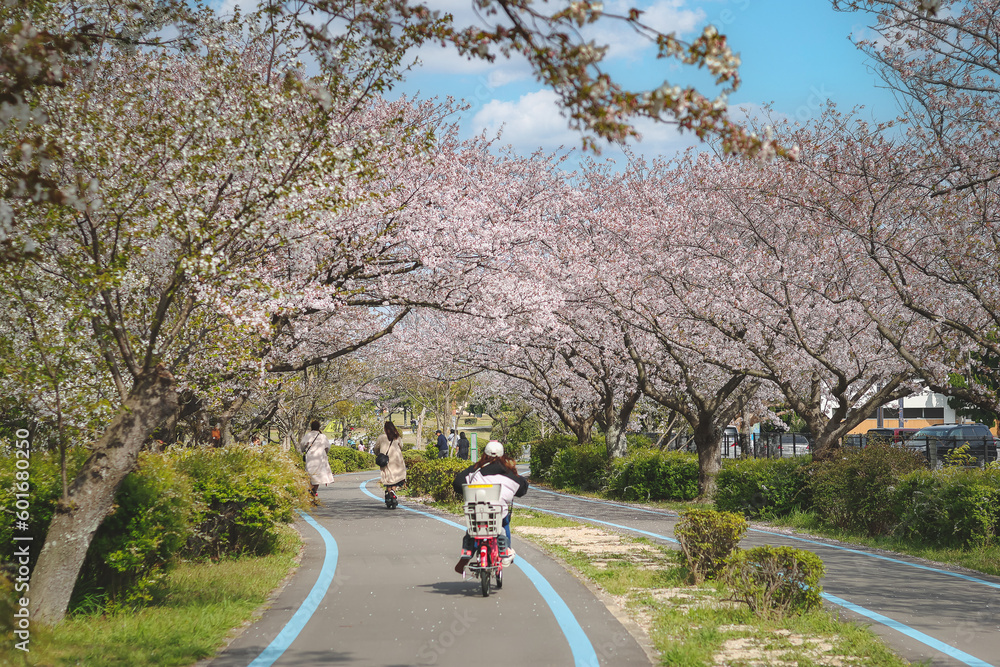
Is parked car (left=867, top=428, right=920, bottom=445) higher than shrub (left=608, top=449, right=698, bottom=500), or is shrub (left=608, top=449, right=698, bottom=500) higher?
parked car (left=867, top=428, right=920, bottom=445)

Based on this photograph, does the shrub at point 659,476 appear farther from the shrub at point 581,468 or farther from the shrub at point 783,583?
the shrub at point 783,583

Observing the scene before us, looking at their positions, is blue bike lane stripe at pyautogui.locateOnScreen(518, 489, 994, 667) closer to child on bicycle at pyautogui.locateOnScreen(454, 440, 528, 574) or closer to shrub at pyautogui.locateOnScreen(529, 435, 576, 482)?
child on bicycle at pyautogui.locateOnScreen(454, 440, 528, 574)

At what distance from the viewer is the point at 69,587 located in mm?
6820

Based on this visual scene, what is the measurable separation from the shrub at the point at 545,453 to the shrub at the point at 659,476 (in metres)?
8.44

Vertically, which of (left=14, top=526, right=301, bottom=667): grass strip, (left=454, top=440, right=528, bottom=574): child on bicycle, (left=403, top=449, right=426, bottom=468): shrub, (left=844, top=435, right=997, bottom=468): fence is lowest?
(left=14, top=526, right=301, bottom=667): grass strip

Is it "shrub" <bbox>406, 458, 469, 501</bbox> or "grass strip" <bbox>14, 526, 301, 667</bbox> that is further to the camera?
"shrub" <bbox>406, 458, 469, 501</bbox>

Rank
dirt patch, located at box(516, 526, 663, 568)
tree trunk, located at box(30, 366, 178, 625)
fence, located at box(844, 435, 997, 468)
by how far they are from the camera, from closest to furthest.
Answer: tree trunk, located at box(30, 366, 178, 625) → dirt patch, located at box(516, 526, 663, 568) → fence, located at box(844, 435, 997, 468)

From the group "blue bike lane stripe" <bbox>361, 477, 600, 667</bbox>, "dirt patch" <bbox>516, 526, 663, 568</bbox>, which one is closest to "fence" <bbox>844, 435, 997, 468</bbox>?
"dirt patch" <bbox>516, 526, 663, 568</bbox>

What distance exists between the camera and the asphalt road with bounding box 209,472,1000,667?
618cm

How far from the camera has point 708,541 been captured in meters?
9.35

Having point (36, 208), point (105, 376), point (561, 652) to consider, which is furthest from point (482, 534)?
point (105, 376)

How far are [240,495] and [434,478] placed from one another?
11970mm

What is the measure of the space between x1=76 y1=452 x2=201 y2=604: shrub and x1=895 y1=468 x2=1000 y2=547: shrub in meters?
10.8

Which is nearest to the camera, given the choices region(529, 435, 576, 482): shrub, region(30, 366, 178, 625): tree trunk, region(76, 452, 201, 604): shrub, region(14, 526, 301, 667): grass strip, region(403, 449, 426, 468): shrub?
region(14, 526, 301, 667): grass strip
